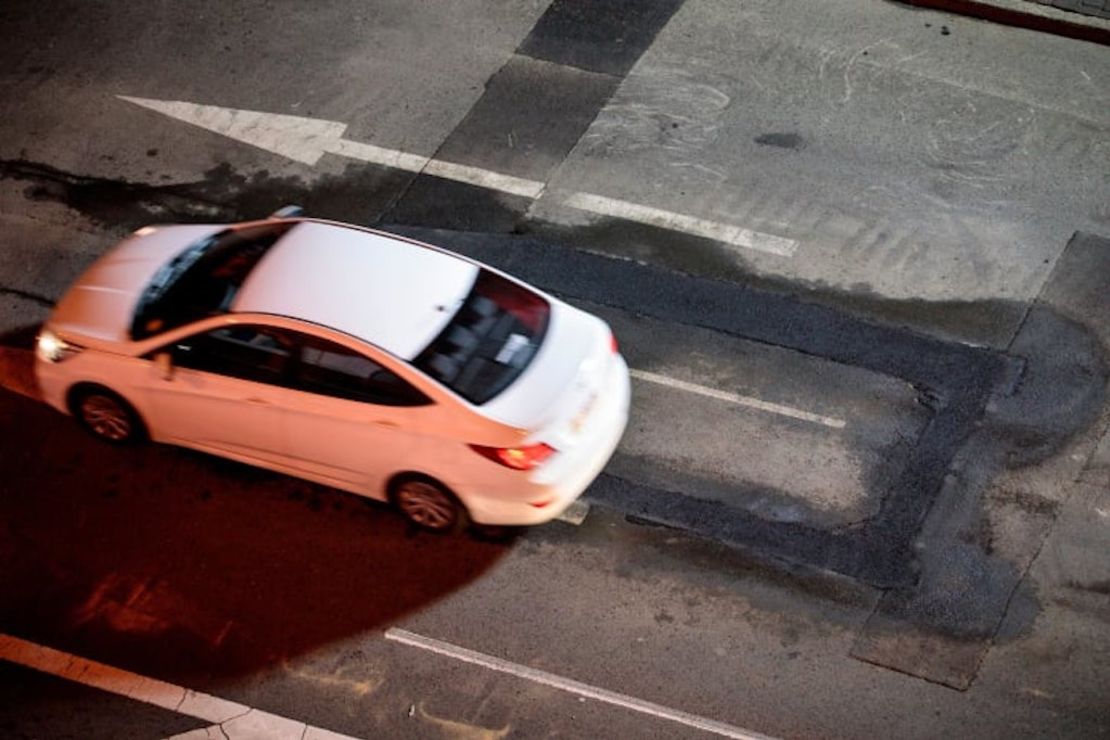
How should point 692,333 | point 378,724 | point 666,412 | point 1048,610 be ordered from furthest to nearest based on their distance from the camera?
point 692,333 → point 666,412 → point 1048,610 → point 378,724

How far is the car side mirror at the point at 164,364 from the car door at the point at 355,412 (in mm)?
955

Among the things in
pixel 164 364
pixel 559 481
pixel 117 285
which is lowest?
pixel 559 481

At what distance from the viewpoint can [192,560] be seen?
356 inches

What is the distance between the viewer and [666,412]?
1002 cm

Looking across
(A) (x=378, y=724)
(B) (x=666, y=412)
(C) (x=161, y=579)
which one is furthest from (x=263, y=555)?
(B) (x=666, y=412)

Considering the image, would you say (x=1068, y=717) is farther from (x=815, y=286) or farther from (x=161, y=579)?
(x=161, y=579)

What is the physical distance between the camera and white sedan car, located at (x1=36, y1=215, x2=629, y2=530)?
27.7ft

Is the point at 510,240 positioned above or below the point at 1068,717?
above

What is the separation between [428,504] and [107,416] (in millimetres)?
2621

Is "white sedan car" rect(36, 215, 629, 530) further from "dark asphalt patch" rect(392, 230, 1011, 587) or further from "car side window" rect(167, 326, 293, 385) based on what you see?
"dark asphalt patch" rect(392, 230, 1011, 587)

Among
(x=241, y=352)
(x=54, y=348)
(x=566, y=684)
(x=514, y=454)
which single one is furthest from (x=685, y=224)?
(x=54, y=348)

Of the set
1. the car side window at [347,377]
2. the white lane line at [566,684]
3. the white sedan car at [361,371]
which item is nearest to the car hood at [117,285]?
the white sedan car at [361,371]

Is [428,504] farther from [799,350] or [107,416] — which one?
[799,350]

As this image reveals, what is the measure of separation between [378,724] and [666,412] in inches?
132
